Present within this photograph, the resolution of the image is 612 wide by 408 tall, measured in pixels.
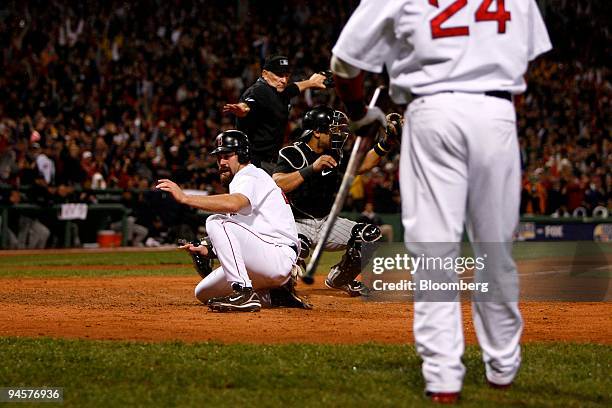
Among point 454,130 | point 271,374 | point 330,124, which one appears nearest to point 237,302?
point 330,124

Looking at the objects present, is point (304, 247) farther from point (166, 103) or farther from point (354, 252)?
point (166, 103)

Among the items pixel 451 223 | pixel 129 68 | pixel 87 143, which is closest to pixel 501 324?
pixel 451 223

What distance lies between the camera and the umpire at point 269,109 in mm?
9883

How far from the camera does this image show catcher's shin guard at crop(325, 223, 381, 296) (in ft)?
32.9

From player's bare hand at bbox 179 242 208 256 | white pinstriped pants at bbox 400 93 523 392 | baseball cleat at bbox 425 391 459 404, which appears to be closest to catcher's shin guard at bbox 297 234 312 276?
player's bare hand at bbox 179 242 208 256

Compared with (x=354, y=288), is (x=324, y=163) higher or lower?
higher

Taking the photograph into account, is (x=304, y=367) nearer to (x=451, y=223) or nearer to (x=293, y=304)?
(x=451, y=223)

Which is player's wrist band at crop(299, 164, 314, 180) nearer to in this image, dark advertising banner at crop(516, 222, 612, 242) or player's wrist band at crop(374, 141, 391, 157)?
player's wrist band at crop(374, 141, 391, 157)

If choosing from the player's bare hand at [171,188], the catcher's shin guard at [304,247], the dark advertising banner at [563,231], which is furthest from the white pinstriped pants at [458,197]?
the dark advertising banner at [563,231]

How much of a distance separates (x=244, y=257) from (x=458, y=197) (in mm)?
3727

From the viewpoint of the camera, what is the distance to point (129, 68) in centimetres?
2423

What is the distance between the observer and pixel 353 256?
10039 millimetres

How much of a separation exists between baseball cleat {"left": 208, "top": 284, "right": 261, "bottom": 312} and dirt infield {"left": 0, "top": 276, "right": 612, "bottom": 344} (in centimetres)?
11

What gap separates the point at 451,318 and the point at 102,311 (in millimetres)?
4705
